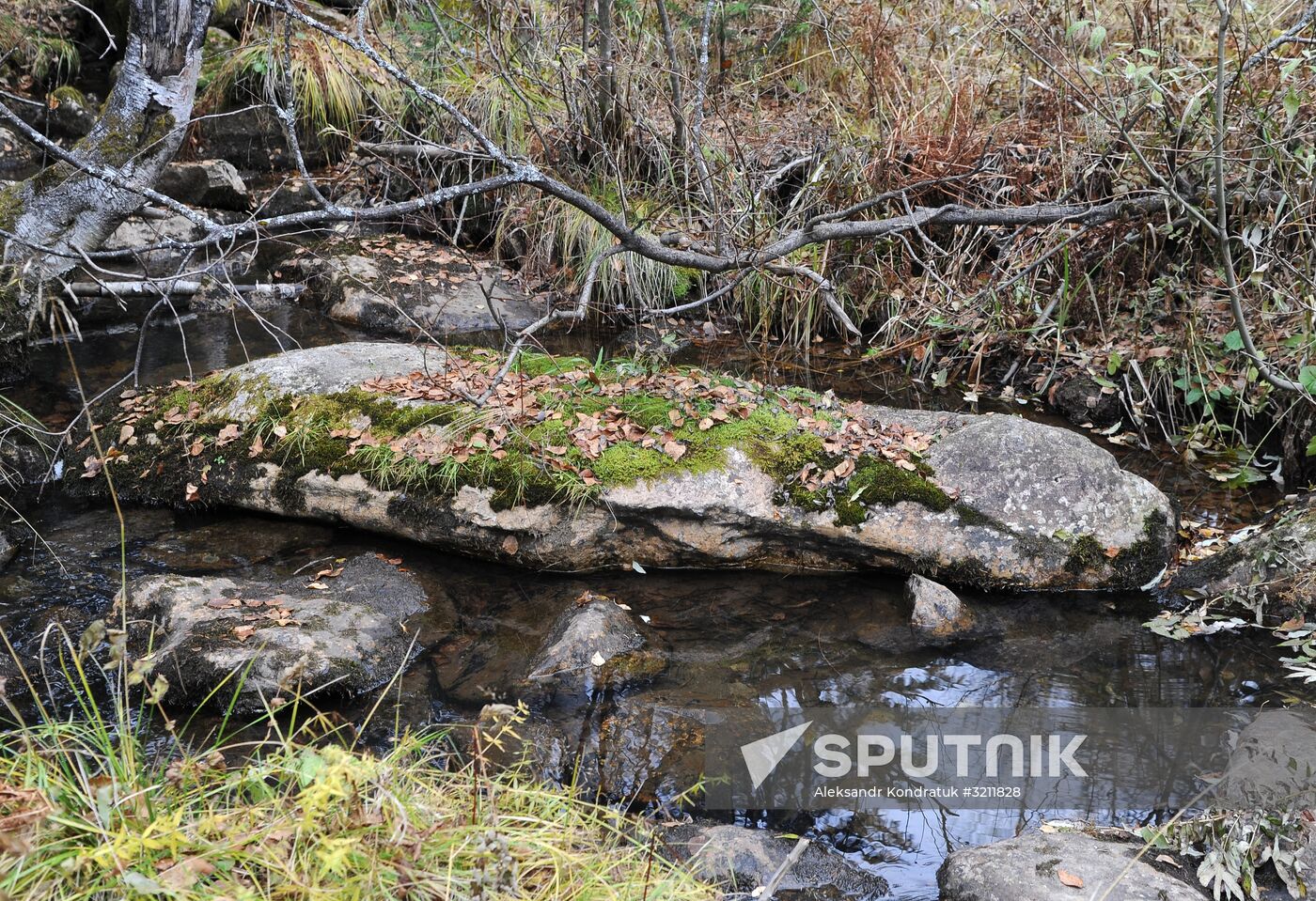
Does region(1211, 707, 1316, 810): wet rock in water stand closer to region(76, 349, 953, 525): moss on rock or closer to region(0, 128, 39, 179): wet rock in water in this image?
region(76, 349, 953, 525): moss on rock

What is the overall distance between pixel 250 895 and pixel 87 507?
3.85 m

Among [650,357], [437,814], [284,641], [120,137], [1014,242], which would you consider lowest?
[284,641]

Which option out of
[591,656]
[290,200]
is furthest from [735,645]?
[290,200]

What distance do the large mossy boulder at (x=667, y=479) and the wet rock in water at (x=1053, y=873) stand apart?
5.74 feet

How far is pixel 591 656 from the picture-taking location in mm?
3938

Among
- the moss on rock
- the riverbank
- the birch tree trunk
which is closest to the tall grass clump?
the riverbank

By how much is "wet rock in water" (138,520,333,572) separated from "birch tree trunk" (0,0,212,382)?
1671mm

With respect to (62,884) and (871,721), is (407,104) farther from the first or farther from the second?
(62,884)

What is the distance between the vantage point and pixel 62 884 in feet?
6.88

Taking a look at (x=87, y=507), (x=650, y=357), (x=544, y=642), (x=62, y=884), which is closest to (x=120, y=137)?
(x=87, y=507)

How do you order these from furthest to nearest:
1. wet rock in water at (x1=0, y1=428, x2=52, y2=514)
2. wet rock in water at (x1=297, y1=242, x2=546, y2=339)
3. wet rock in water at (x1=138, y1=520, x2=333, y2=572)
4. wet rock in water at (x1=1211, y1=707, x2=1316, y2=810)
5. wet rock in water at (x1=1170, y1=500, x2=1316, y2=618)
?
wet rock in water at (x1=297, y1=242, x2=546, y2=339)
wet rock in water at (x1=0, y1=428, x2=52, y2=514)
wet rock in water at (x1=138, y1=520, x2=333, y2=572)
wet rock in water at (x1=1170, y1=500, x2=1316, y2=618)
wet rock in water at (x1=1211, y1=707, x2=1316, y2=810)

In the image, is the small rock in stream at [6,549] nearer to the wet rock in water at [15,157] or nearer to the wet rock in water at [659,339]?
the wet rock in water at [659,339]

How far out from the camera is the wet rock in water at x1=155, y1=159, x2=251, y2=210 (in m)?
8.90

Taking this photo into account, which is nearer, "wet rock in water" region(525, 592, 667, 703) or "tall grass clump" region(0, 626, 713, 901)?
"tall grass clump" region(0, 626, 713, 901)
